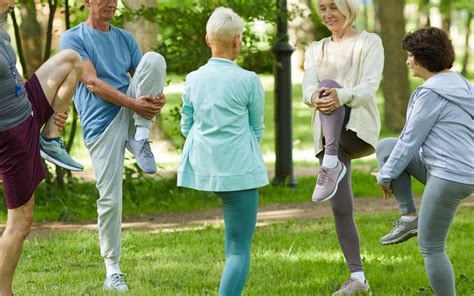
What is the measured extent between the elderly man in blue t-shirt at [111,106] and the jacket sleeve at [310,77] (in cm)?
92

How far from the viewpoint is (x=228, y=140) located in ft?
18.0

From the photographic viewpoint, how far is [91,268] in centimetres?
746

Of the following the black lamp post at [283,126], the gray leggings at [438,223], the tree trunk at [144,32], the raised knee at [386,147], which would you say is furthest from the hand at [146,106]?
the black lamp post at [283,126]

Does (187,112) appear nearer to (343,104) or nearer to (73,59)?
(73,59)

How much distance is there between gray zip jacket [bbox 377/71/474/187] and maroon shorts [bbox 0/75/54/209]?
2153 mm

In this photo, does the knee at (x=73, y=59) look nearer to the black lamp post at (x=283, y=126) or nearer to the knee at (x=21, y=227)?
the knee at (x=21, y=227)

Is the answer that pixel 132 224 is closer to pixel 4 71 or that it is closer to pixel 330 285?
pixel 330 285

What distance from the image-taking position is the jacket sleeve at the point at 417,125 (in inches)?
212

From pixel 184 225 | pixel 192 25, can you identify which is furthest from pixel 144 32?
pixel 184 225

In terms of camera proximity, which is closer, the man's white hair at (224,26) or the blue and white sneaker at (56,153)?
the man's white hair at (224,26)

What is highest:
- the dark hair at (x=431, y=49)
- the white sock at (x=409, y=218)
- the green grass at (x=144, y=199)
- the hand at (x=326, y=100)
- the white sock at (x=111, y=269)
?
the dark hair at (x=431, y=49)

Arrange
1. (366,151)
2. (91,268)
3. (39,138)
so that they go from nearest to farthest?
1. (39,138)
2. (366,151)
3. (91,268)

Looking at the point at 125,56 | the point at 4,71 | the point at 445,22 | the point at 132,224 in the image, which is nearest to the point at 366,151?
the point at 125,56

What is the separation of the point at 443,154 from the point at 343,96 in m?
0.87
